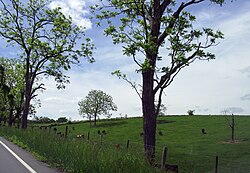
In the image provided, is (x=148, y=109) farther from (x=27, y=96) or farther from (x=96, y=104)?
(x=96, y=104)

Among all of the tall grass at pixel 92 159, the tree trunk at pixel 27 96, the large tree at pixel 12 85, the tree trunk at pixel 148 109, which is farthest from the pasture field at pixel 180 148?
the large tree at pixel 12 85

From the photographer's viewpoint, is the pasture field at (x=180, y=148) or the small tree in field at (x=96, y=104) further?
the small tree in field at (x=96, y=104)

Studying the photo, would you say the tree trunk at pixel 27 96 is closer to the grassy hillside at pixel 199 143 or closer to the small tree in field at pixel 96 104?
the grassy hillside at pixel 199 143

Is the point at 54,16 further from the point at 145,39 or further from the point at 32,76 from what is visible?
the point at 145,39

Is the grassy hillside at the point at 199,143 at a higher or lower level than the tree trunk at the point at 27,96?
lower

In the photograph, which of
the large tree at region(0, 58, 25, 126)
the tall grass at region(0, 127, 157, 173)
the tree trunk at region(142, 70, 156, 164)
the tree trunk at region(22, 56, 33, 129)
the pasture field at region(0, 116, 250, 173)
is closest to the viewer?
the tall grass at region(0, 127, 157, 173)

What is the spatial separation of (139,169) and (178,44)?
669cm

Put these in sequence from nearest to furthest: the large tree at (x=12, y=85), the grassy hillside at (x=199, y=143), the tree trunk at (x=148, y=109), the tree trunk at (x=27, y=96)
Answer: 1. the tree trunk at (x=148, y=109)
2. the grassy hillside at (x=199, y=143)
3. the tree trunk at (x=27, y=96)
4. the large tree at (x=12, y=85)

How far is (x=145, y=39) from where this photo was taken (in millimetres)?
14789

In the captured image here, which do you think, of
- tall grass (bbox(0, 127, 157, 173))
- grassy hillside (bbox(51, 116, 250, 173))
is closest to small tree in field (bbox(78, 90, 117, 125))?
grassy hillside (bbox(51, 116, 250, 173))

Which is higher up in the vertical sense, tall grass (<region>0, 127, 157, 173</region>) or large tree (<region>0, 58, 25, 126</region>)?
large tree (<region>0, 58, 25, 126</region>)

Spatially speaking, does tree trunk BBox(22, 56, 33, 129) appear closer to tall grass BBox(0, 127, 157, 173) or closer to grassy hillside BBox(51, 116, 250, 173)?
grassy hillside BBox(51, 116, 250, 173)

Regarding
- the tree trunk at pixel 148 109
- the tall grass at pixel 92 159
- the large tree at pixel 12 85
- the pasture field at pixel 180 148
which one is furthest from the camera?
the large tree at pixel 12 85

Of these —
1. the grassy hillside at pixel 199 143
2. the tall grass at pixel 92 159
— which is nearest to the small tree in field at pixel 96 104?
the grassy hillside at pixel 199 143
